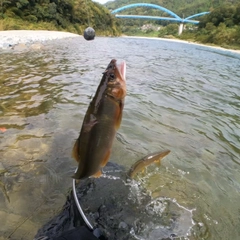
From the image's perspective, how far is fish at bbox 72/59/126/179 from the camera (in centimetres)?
191

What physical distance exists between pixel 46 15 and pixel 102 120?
181 ft

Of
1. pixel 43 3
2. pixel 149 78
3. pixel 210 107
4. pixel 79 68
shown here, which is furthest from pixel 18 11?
pixel 210 107

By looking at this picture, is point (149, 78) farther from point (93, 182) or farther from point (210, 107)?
point (93, 182)

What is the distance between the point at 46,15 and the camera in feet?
164

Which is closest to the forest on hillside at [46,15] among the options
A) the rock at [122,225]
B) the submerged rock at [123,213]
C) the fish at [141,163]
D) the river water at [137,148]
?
the river water at [137,148]

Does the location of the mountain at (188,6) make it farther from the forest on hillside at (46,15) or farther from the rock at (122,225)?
the rock at (122,225)

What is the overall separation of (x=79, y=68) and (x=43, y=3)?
151 ft

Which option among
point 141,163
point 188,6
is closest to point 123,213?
point 141,163

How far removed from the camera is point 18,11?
140 feet

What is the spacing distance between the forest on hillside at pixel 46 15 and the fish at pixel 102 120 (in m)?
26.6

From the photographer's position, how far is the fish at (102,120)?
191cm

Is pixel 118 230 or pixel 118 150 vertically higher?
pixel 118 230

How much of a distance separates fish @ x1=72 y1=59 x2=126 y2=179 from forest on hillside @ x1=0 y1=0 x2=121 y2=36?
26.6m

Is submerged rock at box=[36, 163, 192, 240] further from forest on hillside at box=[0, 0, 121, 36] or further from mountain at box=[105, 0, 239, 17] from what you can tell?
mountain at box=[105, 0, 239, 17]
